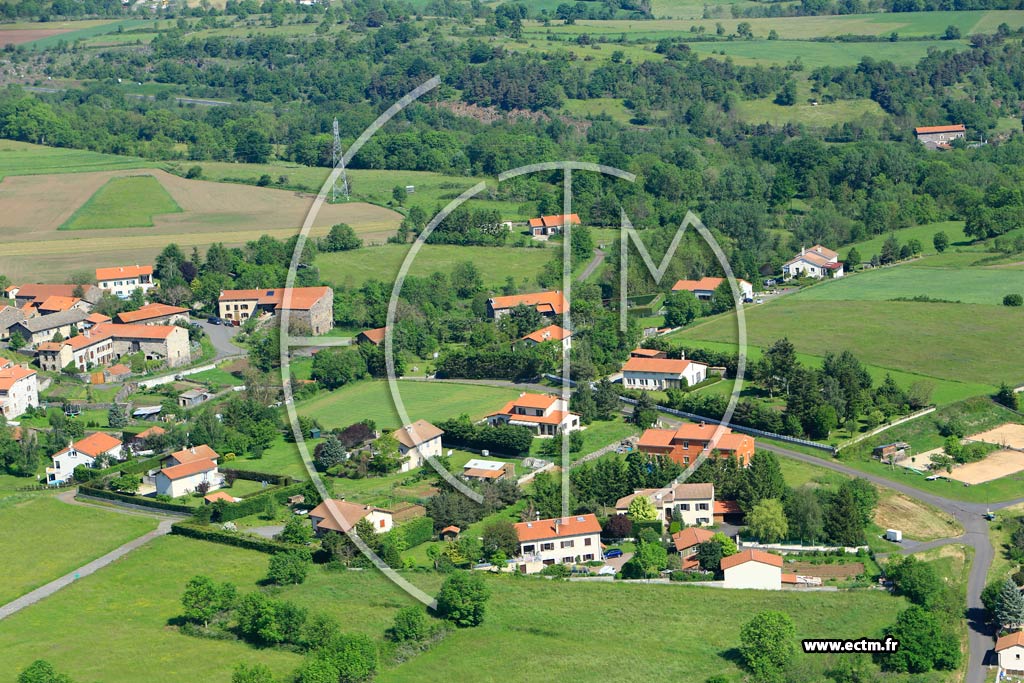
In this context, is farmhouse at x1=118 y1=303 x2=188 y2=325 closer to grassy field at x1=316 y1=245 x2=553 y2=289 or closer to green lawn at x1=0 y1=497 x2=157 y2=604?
grassy field at x1=316 y1=245 x2=553 y2=289

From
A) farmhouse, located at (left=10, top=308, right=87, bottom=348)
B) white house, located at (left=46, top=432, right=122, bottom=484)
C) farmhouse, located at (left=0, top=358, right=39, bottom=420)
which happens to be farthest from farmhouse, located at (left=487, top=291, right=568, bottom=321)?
white house, located at (left=46, top=432, right=122, bottom=484)

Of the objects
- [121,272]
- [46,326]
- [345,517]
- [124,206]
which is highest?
[124,206]

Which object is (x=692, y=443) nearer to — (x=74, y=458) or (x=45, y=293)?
(x=74, y=458)

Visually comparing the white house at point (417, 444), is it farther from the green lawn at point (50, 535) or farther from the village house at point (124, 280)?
the village house at point (124, 280)

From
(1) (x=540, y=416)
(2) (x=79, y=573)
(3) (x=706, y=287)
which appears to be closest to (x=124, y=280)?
(3) (x=706, y=287)

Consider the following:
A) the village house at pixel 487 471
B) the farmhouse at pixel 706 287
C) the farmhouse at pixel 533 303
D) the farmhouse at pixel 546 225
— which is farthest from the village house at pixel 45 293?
the village house at pixel 487 471

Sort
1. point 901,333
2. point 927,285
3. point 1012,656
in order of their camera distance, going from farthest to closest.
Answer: point 927,285
point 901,333
point 1012,656
